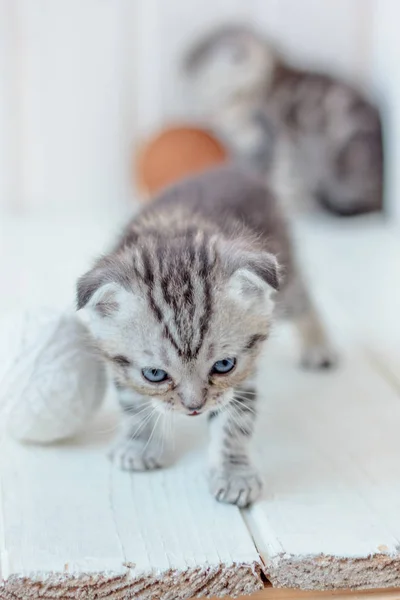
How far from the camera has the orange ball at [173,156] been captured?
3.18 metres

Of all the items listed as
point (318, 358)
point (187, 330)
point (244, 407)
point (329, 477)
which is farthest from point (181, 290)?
point (318, 358)

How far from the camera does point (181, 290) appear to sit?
139 centimetres

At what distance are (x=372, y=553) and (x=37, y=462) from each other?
1.99ft

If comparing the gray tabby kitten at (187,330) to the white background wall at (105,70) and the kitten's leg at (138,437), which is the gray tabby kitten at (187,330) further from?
the white background wall at (105,70)

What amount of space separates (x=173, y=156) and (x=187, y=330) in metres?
1.89

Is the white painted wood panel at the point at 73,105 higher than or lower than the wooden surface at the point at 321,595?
higher

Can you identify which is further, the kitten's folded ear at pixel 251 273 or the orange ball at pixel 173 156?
the orange ball at pixel 173 156

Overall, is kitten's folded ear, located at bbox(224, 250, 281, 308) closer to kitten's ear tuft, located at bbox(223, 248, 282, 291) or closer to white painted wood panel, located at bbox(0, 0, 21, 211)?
kitten's ear tuft, located at bbox(223, 248, 282, 291)

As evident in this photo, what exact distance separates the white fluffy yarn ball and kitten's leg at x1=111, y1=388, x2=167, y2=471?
0.07 meters

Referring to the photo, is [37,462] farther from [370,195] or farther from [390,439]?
[370,195]

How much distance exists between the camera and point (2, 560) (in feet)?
4.24

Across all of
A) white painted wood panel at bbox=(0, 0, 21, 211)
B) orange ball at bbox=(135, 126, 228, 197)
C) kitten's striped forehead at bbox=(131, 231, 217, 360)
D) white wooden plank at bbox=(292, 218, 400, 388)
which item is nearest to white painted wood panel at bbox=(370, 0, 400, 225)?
white wooden plank at bbox=(292, 218, 400, 388)

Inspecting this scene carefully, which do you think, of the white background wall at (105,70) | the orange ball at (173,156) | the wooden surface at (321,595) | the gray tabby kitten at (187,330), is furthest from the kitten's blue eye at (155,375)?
the white background wall at (105,70)

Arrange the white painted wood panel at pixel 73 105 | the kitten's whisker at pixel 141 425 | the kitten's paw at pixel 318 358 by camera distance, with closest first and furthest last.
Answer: the kitten's whisker at pixel 141 425, the kitten's paw at pixel 318 358, the white painted wood panel at pixel 73 105
